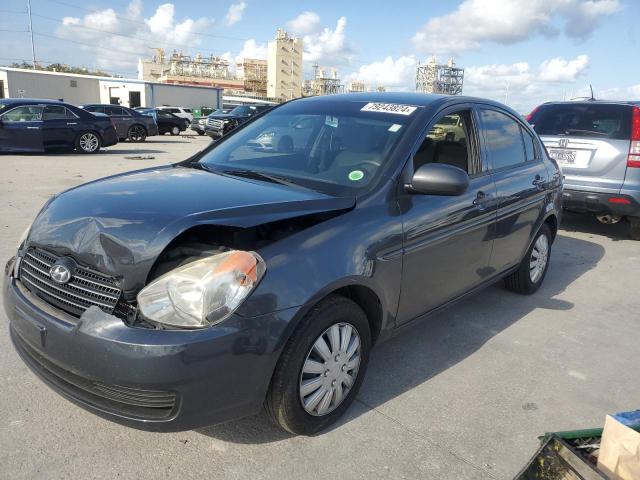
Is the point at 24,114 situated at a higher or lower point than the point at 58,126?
higher

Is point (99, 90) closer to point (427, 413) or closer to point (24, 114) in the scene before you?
point (24, 114)

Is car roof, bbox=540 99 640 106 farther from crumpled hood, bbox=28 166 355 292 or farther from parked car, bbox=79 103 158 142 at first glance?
parked car, bbox=79 103 158 142

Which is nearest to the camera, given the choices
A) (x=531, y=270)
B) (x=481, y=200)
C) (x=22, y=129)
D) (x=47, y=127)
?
(x=481, y=200)

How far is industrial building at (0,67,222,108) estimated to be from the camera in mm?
44919

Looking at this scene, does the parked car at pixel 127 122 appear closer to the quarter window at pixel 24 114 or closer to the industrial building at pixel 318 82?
the quarter window at pixel 24 114

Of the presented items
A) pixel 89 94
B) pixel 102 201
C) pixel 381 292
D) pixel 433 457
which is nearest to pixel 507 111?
pixel 381 292

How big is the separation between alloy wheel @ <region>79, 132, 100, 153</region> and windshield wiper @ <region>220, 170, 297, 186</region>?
1361 centimetres

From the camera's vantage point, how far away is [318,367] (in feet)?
8.21

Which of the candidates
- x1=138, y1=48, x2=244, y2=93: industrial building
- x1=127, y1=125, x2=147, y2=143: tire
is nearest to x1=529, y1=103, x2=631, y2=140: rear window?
x1=127, y1=125, x2=147, y2=143: tire

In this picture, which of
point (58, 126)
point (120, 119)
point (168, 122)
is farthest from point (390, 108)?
point (168, 122)

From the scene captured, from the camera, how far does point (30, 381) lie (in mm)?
2939

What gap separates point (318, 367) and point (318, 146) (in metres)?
1.51

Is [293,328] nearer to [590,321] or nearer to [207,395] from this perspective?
[207,395]

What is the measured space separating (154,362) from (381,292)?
1266 millimetres
